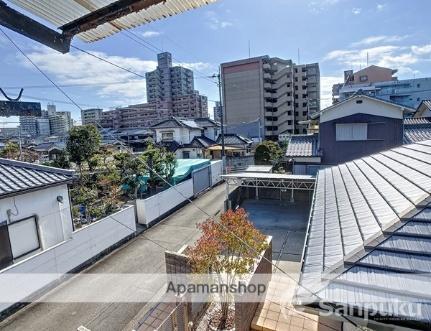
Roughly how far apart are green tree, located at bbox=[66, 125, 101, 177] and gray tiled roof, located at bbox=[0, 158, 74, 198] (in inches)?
385

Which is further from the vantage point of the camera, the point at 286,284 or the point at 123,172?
the point at 123,172

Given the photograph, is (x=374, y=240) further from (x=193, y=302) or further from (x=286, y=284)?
(x=286, y=284)

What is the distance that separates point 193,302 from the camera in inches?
238

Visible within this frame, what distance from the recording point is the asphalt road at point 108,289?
22.2ft

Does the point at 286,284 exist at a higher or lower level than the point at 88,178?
lower

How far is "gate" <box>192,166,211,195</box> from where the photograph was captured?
60.6ft

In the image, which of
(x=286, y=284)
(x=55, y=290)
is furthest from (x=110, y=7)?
(x=55, y=290)

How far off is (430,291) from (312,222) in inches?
120

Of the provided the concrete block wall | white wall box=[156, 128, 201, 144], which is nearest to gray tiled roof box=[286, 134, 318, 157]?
the concrete block wall

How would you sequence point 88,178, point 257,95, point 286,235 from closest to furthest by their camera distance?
1. point 286,235
2. point 88,178
3. point 257,95

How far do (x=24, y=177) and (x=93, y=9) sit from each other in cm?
804

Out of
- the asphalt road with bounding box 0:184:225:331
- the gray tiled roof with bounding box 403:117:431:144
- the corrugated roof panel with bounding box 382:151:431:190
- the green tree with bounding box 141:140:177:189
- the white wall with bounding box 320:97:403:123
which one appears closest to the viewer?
the corrugated roof panel with bounding box 382:151:431:190

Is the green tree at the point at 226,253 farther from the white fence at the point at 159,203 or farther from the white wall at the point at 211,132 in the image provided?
the white wall at the point at 211,132

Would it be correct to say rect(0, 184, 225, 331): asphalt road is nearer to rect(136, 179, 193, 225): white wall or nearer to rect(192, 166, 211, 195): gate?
rect(136, 179, 193, 225): white wall
